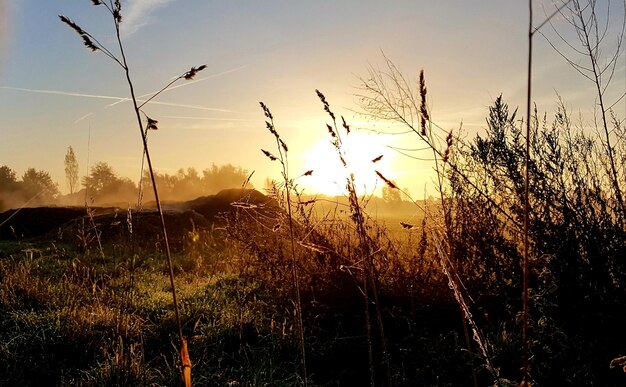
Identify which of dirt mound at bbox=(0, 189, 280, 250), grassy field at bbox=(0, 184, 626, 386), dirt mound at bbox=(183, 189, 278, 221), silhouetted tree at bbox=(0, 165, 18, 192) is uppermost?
silhouetted tree at bbox=(0, 165, 18, 192)

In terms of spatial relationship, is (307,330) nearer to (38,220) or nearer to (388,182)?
(388,182)

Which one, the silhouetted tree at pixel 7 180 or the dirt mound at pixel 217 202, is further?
the silhouetted tree at pixel 7 180

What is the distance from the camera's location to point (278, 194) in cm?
349

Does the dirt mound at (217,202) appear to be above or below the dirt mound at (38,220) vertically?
above

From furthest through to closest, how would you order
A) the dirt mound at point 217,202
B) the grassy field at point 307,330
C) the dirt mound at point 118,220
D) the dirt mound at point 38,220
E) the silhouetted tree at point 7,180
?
1. the silhouetted tree at point 7,180
2. the dirt mound at point 217,202
3. the dirt mound at point 38,220
4. the dirt mound at point 118,220
5. the grassy field at point 307,330

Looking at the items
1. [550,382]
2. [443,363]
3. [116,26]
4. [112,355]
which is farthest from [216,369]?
[116,26]

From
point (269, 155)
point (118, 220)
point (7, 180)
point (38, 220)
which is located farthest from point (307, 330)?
point (7, 180)

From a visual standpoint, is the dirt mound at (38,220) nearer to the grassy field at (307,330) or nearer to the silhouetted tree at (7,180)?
the grassy field at (307,330)

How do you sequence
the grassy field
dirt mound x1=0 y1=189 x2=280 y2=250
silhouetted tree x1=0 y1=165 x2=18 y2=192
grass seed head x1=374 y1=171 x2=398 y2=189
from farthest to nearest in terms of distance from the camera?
silhouetted tree x1=0 y1=165 x2=18 y2=192 → dirt mound x1=0 y1=189 x2=280 y2=250 → the grassy field → grass seed head x1=374 y1=171 x2=398 y2=189

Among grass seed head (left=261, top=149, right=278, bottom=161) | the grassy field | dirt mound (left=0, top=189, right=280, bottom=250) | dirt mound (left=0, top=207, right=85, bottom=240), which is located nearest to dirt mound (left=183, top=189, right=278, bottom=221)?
dirt mound (left=0, top=189, right=280, bottom=250)

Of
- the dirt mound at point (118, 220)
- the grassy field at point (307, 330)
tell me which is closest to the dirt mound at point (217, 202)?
the dirt mound at point (118, 220)

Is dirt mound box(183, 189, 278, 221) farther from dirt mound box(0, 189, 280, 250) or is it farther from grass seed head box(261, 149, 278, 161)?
grass seed head box(261, 149, 278, 161)

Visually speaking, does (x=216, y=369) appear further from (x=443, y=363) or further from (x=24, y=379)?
(x=443, y=363)

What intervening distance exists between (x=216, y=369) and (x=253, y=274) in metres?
2.97
